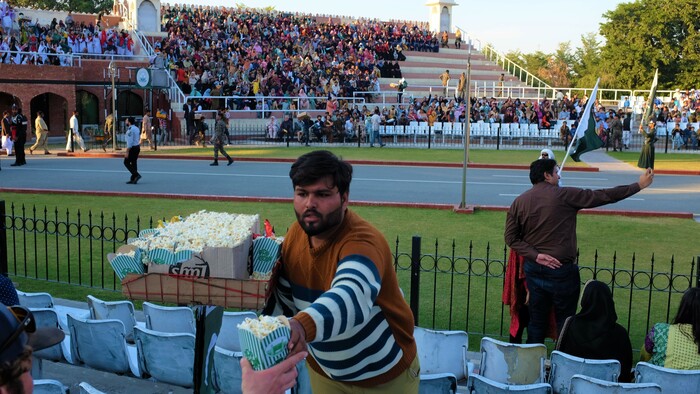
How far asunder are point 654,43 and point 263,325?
5901 cm

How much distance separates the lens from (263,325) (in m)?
2.16

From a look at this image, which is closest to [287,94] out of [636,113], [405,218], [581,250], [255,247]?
[636,113]

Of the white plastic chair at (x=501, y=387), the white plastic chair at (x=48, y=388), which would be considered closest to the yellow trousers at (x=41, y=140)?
the white plastic chair at (x=48, y=388)

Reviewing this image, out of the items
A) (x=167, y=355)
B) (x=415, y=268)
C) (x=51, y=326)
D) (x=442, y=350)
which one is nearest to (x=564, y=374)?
(x=442, y=350)

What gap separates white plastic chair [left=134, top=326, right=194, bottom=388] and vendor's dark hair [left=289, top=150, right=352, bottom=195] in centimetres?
239

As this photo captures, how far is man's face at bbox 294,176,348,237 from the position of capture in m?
2.94

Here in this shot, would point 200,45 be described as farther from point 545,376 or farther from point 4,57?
point 545,376

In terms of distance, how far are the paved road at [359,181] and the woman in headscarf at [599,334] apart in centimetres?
993

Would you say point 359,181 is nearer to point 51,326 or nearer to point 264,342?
point 51,326

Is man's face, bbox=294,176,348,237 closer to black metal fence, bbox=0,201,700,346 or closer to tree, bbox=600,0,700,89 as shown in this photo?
black metal fence, bbox=0,201,700,346

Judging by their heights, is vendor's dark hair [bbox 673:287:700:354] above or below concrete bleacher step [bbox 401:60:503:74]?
below

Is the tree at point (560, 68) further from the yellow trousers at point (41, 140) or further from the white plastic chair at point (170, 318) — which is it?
the white plastic chair at point (170, 318)

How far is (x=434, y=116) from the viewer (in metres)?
34.0

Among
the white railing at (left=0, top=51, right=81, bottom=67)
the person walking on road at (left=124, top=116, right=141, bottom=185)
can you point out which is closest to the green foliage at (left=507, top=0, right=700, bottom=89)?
the white railing at (left=0, top=51, right=81, bottom=67)
